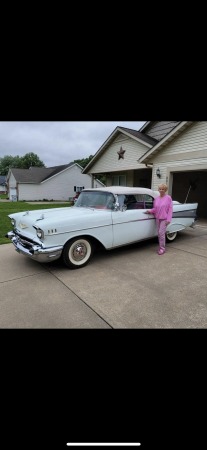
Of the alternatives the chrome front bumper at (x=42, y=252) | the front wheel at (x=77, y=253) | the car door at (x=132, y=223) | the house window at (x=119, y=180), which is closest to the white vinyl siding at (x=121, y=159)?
the house window at (x=119, y=180)

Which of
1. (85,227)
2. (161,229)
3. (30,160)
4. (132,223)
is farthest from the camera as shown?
(30,160)

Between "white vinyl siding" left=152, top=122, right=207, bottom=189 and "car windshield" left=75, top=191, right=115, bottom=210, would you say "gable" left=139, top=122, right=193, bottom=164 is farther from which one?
"car windshield" left=75, top=191, right=115, bottom=210

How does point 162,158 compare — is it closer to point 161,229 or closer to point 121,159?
point 121,159

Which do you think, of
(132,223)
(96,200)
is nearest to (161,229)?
(132,223)

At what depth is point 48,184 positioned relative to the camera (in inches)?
1275

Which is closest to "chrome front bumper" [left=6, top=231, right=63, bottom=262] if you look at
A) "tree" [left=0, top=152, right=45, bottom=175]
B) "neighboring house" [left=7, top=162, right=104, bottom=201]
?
"neighboring house" [left=7, top=162, right=104, bottom=201]

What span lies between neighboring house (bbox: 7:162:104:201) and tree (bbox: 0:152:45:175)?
134ft

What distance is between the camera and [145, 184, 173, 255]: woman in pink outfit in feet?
17.4

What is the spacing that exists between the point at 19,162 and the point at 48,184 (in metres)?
53.5

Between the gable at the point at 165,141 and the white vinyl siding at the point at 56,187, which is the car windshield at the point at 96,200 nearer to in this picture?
the gable at the point at 165,141

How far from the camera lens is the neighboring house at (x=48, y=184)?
3167 cm
